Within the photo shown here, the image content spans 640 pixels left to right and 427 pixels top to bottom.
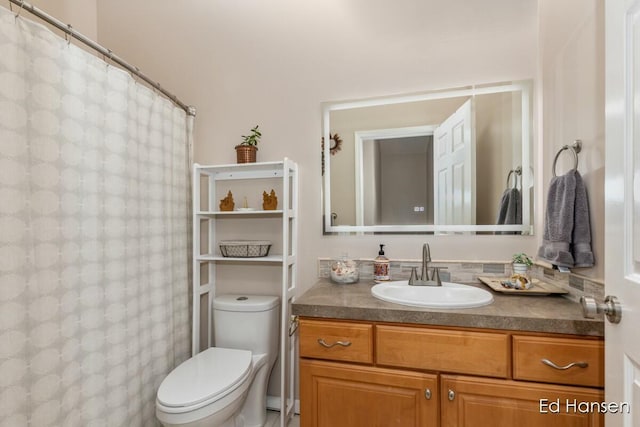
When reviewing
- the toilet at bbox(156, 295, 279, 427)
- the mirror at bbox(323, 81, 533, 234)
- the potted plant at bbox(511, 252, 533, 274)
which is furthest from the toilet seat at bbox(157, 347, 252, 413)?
the potted plant at bbox(511, 252, 533, 274)

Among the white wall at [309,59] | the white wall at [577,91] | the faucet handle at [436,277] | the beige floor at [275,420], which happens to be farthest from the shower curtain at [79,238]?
the white wall at [577,91]

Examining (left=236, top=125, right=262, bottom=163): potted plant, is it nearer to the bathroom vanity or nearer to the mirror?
the mirror

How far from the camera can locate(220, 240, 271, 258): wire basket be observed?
5.59 feet

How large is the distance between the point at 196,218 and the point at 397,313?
1.26 metres

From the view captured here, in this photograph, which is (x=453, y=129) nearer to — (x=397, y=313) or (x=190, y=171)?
(x=397, y=313)

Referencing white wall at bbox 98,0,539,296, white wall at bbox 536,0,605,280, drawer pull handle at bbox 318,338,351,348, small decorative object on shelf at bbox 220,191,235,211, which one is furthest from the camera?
small decorative object on shelf at bbox 220,191,235,211

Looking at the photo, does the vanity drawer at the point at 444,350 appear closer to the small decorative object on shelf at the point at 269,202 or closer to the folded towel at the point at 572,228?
Answer: the folded towel at the point at 572,228

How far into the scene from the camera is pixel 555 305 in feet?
3.78

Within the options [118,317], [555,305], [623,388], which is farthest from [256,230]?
[623,388]

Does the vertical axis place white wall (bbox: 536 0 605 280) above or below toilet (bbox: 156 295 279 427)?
above

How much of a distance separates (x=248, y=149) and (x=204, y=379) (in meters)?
1.24

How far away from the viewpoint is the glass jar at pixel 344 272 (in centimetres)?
159

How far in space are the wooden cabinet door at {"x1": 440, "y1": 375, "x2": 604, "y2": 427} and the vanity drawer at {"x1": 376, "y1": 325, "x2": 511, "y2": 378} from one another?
0.05 meters

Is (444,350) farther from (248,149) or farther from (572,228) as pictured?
(248,149)
